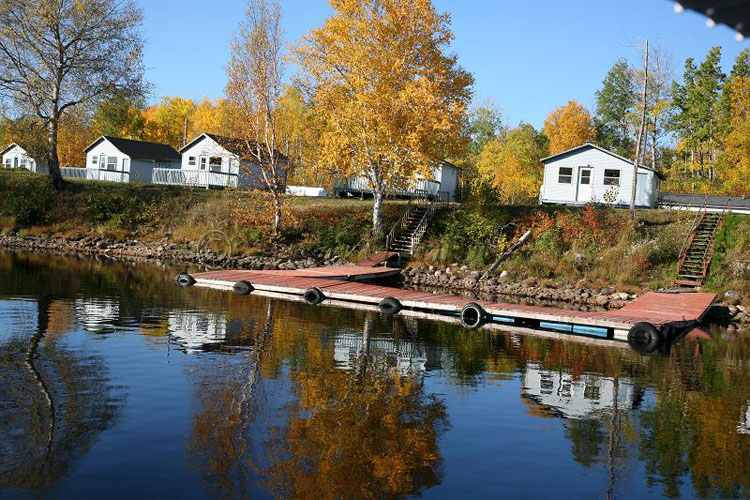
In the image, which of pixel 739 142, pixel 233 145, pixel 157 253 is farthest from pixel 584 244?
pixel 739 142

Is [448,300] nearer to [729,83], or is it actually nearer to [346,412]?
[346,412]

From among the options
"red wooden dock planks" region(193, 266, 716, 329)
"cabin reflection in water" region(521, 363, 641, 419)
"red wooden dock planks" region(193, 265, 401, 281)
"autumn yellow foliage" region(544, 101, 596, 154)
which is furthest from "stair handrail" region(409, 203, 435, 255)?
"autumn yellow foliage" region(544, 101, 596, 154)

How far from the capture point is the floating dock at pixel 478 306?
2217cm

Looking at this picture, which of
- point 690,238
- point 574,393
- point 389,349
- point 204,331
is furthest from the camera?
point 690,238

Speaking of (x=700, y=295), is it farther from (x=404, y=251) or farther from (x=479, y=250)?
(x=404, y=251)

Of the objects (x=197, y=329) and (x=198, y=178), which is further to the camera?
(x=198, y=178)

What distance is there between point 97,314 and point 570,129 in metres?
64.3

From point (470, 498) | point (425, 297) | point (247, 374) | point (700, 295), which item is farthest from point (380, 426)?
point (700, 295)

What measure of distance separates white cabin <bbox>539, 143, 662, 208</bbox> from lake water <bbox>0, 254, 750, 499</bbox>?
22.4 meters

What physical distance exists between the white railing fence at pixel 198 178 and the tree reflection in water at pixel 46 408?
1466 inches

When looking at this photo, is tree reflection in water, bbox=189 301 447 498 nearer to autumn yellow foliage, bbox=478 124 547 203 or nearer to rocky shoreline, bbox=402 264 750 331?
rocky shoreline, bbox=402 264 750 331

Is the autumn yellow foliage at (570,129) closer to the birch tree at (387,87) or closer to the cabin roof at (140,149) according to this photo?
the cabin roof at (140,149)

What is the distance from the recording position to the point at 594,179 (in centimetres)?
4409

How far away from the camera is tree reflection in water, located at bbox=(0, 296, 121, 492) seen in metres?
9.71
